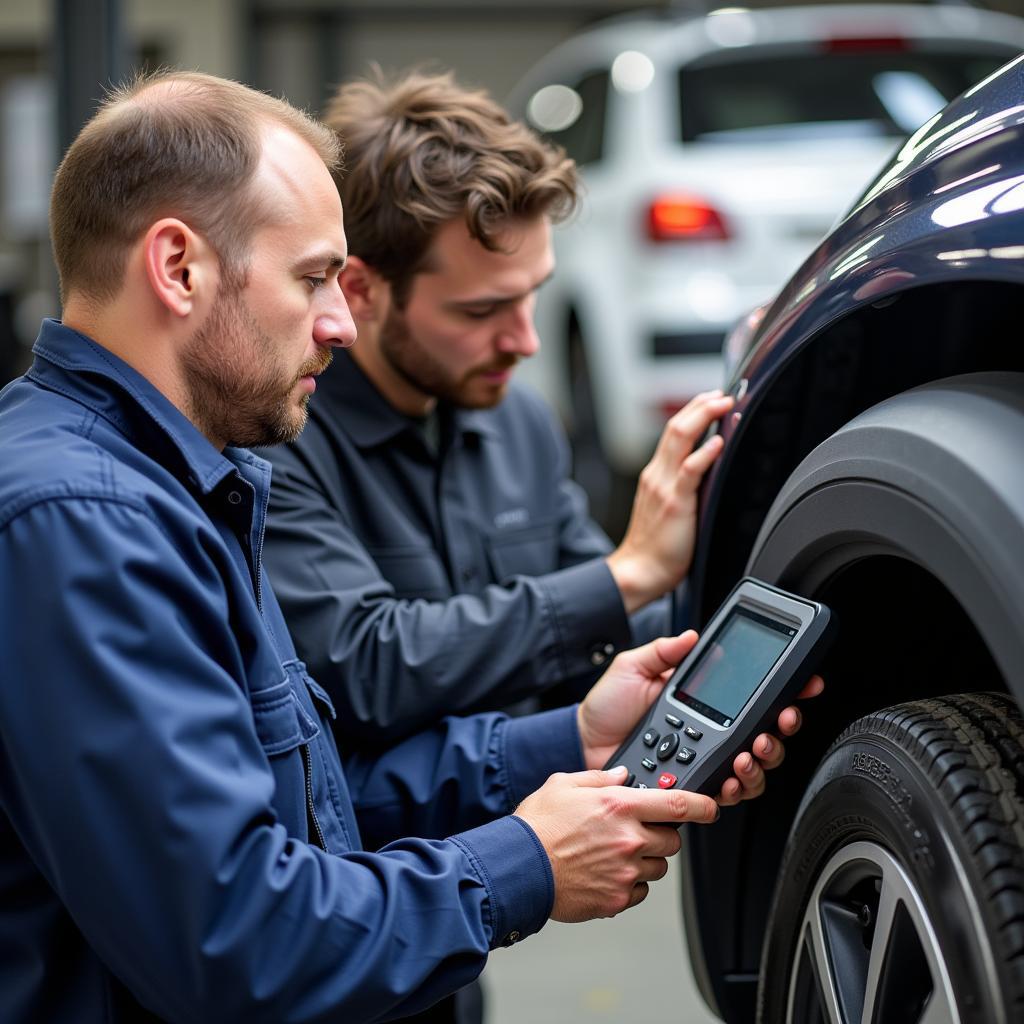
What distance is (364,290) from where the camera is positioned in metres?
2.01

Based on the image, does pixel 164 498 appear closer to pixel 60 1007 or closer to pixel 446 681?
pixel 60 1007

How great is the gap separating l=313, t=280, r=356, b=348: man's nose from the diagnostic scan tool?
0.44 metres

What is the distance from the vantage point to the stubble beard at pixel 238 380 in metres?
1.23

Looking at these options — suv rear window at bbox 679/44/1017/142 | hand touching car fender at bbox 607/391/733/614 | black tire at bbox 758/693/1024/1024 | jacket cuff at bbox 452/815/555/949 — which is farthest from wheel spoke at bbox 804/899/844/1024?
suv rear window at bbox 679/44/1017/142

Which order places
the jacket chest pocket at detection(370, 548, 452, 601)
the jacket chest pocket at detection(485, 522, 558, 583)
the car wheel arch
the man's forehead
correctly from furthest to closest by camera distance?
the jacket chest pocket at detection(485, 522, 558, 583), the jacket chest pocket at detection(370, 548, 452, 601), the man's forehead, the car wheel arch

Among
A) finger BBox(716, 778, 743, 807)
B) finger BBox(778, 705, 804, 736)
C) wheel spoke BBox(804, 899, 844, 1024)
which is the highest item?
finger BBox(778, 705, 804, 736)

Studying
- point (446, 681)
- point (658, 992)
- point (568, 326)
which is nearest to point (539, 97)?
point (568, 326)

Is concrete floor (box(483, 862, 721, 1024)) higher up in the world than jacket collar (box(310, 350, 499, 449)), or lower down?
lower down

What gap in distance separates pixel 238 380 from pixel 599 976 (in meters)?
1.61

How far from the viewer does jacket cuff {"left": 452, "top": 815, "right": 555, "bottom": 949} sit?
1.21 m

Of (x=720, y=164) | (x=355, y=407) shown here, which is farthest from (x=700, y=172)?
(x=355, y=407)

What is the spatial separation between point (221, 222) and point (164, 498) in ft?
0.79

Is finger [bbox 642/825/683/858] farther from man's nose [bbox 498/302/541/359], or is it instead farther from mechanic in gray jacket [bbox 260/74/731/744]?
man's nose [bbox 498/302/541/359]

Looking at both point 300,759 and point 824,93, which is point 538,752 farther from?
point 824,93
